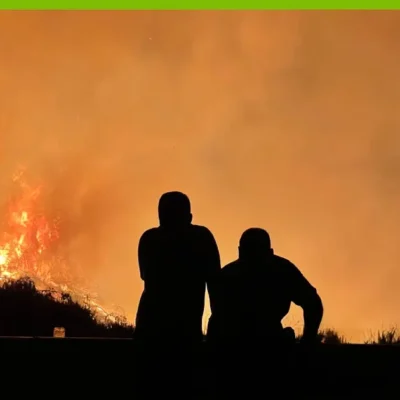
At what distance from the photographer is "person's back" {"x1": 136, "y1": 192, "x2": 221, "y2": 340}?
3.81 m

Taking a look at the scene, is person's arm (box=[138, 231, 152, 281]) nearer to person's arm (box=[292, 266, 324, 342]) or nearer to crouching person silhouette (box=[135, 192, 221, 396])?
crouching person silhouette (box=[135, 192, 221, 396])

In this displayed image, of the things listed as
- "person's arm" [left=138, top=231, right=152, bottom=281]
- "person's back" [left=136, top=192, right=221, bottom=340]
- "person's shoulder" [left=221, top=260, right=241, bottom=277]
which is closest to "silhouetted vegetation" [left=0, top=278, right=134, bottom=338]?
"person's arm" [left=138, top=231, right=152, bottom=281]

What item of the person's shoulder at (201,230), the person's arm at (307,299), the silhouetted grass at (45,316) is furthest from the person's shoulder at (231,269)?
the silhouetted grass at (45,316)

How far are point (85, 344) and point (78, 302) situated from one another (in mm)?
7479

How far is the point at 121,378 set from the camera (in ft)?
15.0

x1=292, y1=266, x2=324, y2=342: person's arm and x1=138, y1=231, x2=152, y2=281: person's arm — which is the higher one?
x1=138, y1=231, x2=152, y2=281: person's arm

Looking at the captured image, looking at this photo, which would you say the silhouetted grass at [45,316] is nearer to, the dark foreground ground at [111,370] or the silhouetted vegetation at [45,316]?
the silhouetted vegetation at [45,316]

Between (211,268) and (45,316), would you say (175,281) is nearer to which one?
(211,268)

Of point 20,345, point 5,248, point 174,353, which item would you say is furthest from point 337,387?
point 5,248

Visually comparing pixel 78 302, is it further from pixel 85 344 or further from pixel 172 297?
pixel 172 297

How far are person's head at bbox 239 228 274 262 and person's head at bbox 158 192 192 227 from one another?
1.24 ft

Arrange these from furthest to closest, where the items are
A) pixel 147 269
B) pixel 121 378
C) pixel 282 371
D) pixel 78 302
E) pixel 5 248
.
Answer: pixel 5 248, pixel 78 302, pixel 121 378, pixel 147 269, pixel 282 371

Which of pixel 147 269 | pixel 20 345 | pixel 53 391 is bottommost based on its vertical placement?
pixel 53 391

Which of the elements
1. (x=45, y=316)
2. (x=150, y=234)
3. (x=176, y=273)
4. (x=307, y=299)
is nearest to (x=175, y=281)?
(x=176, y=273)
